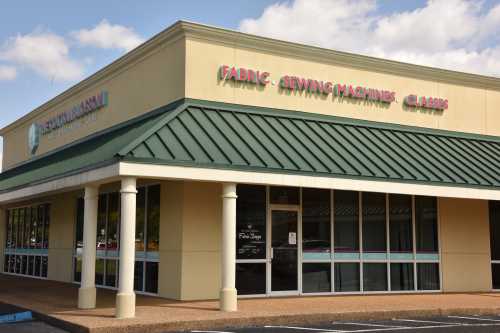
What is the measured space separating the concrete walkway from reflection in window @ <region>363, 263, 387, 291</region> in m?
0.81

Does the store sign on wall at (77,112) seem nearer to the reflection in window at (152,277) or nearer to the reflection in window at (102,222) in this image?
the reflection in window at (102,222)

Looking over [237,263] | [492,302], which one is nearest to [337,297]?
[237,263]

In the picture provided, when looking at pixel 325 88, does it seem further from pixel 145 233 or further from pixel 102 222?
pixel 102 222

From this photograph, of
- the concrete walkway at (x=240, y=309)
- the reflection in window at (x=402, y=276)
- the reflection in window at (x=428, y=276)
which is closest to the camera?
the concrete walkway at (x=240, y=309)

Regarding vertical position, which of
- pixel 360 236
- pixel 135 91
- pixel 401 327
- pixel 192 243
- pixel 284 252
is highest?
pixel 135 91

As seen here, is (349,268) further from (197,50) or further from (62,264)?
(62,264)

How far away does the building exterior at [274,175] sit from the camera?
14.2 m

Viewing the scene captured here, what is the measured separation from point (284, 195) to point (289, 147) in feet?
6.25

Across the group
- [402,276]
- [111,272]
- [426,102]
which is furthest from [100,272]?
[426,102]

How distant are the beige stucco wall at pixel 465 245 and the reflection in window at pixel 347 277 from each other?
3.05 metres

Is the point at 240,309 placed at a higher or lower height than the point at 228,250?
lower

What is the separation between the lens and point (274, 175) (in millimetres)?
14289

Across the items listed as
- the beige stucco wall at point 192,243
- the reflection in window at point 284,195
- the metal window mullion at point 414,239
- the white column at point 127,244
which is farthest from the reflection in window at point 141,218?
the metal window mullion at point 414,239

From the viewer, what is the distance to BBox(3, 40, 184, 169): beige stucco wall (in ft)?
55.5
